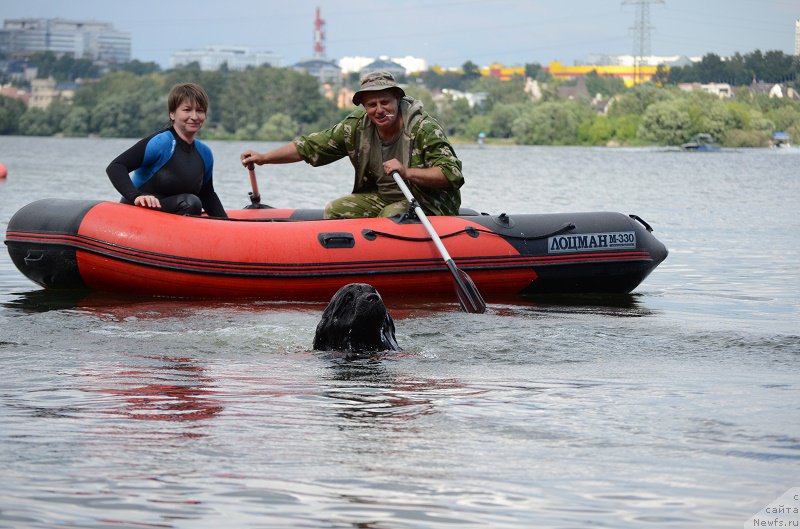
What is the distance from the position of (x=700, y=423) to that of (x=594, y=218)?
4.43 metres

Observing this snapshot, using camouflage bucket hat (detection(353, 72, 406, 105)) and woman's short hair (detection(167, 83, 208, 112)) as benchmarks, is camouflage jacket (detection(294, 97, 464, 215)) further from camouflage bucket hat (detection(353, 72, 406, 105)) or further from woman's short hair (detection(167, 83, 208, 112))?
woman's short hair (detection(167, 83, 208, 112))

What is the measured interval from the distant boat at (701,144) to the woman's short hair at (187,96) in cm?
7447

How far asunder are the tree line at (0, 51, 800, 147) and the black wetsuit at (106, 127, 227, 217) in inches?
3110

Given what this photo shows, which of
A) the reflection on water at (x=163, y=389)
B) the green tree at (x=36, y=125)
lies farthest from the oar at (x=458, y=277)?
the green tree at (x=36, y=125)

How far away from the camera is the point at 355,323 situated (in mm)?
6570

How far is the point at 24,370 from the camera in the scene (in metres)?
6.18

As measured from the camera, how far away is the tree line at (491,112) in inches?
3460

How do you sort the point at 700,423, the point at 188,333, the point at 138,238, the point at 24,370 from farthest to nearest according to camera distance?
1. the point at 138,238
2. the point at 188,333
3. the point at 24,370
4. the point at 700,423

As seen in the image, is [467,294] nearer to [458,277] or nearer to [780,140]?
[458,277]

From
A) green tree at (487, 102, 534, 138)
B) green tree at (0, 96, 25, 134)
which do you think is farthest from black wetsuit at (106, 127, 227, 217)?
green tree at (0, 96, 25, 134)

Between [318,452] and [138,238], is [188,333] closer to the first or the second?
[138,238]

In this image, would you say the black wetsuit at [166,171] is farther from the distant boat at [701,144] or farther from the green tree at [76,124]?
the green tree at [76,124]

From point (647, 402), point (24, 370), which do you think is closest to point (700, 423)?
point (647, 402)

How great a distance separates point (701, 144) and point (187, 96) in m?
76.3
